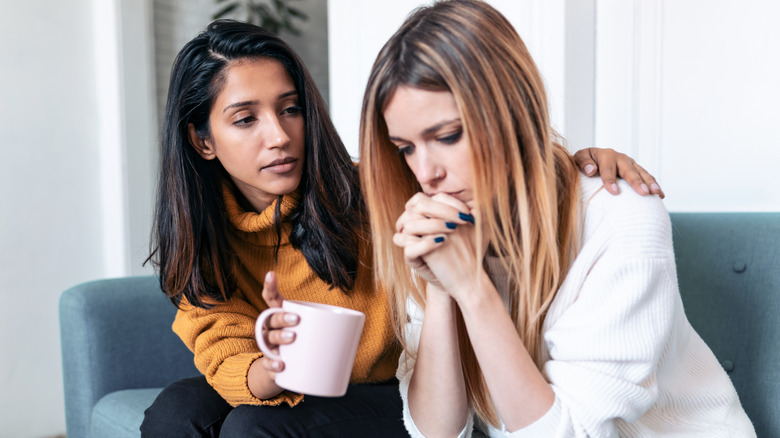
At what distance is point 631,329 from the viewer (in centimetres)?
79

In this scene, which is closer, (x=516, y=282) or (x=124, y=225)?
(x=516, y=282)

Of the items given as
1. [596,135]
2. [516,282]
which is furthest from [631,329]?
[596,135]

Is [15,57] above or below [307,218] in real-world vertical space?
above

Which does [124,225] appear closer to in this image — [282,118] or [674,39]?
[282,118]

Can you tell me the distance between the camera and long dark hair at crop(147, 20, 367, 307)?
3.68 ft

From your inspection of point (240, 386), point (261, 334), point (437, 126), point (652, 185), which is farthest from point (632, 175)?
point (240, 386)

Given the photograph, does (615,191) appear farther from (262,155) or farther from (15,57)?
(15,57)

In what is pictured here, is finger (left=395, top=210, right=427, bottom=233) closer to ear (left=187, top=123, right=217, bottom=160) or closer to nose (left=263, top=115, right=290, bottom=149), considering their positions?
nose (left=263, top=115, right=290, bottom=149)

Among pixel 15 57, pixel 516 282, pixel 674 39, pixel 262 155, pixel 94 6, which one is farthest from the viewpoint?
pixel 94 6

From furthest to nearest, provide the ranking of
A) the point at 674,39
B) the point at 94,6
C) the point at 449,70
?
the point at 94,6
the point at 674,39
the point at 449,70

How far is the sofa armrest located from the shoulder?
1094 mm

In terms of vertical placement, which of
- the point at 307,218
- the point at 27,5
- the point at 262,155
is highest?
the point at 27,5

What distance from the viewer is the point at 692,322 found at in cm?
116

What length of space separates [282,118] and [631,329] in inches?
25.1
